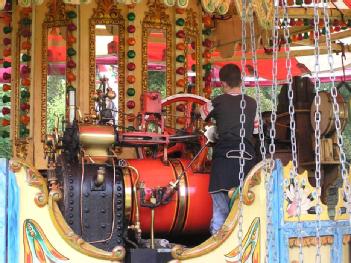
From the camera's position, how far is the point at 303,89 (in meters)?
6.93

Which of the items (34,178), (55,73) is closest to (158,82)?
(55,73)

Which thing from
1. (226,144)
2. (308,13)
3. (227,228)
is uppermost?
(308,13)

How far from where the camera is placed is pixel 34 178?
175 inches

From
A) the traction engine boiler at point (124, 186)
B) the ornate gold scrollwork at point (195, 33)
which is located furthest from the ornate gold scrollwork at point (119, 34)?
the traction engine boiler at point (124, 186)

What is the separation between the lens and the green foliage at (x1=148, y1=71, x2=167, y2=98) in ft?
23.6

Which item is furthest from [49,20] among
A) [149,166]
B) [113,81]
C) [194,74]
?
[149,166]

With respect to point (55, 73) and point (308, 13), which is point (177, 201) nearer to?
point (55, 73)

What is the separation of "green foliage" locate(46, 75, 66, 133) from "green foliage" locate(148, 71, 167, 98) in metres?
0.94

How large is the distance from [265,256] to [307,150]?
2.30 m

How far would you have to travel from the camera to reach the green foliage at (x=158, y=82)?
7184mm

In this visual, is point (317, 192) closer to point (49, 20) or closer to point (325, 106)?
point (325, 106)

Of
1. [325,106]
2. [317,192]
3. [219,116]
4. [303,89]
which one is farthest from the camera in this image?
[303,89]

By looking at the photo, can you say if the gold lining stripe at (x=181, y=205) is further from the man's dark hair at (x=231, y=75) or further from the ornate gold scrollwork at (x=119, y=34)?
the ornate gold scrollwork at (x=119, y=34)

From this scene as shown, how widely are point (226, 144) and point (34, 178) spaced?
159cm
